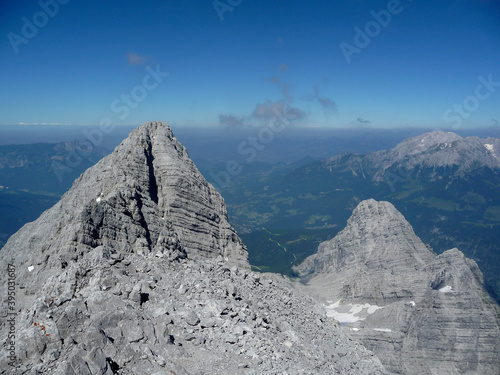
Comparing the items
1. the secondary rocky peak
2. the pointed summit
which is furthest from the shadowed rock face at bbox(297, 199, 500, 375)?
the pointed summit

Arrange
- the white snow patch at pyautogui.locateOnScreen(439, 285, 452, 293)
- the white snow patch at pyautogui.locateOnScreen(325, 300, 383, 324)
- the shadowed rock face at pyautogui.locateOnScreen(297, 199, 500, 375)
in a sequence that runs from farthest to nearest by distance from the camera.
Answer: the white snow patch at pyautogui.locateOnScreen(325, 300, 383, 324)
the white snow patch at pyautogui.locateOnScreen(439, 285, 452, 293)
the shadowed rock face at pyautogui.locateOnScreen(297, 199, 500, 375)

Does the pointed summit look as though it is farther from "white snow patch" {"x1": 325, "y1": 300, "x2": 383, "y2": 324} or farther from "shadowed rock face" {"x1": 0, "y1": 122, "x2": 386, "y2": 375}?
"white snow patch" {"x1": 325, "y1": 300, "x2": 383, "y2": 324}

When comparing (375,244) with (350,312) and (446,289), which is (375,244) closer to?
(350,312)

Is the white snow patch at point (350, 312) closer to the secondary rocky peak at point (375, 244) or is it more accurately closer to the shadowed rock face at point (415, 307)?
the shadowed rock face at point (415, 307)

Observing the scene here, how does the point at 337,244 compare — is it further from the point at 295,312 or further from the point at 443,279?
the point at 295,312

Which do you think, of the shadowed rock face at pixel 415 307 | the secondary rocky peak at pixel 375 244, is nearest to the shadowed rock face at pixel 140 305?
the shadowed rock face at pixel 415 307

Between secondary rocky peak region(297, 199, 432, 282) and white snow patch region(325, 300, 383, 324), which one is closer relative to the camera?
white snow patch region(325, 300, 383, 324)
